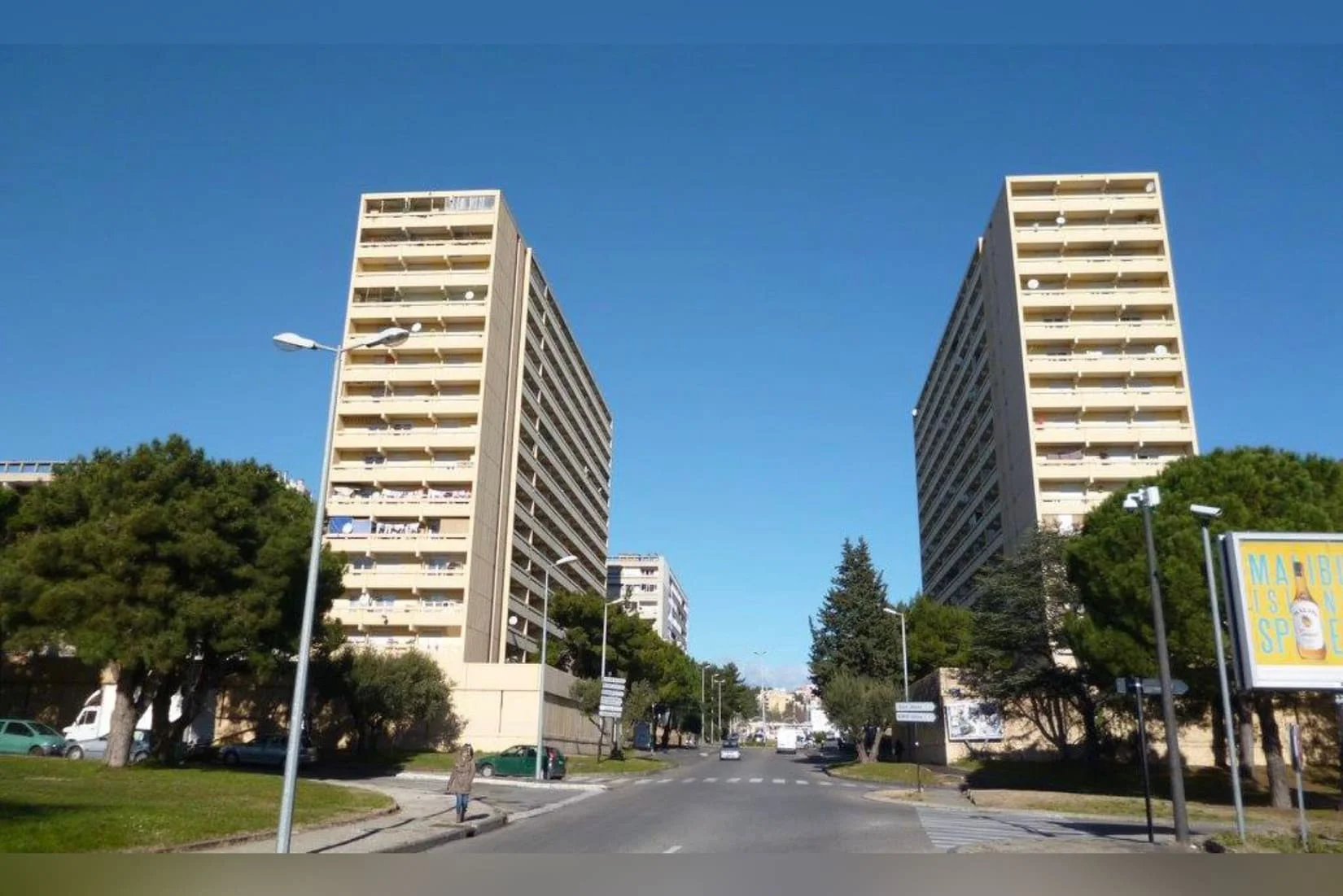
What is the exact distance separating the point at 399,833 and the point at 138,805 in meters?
5.01

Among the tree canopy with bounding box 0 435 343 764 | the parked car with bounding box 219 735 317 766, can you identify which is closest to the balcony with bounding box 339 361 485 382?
the parked car with bounding box 219 735 317 766

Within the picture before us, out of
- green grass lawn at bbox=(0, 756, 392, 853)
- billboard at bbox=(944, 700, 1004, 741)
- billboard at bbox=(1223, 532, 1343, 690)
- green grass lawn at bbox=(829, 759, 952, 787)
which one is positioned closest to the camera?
green grass lawn at bbox=(0, 756, 392, 853)

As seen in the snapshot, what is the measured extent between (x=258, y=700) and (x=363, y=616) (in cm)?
815

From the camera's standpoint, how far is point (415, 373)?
201 ft

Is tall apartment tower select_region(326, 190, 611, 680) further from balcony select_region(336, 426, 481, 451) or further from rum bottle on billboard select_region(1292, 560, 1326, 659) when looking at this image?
rum bottle on billboard select_region(1292, 560, 1326, 659)

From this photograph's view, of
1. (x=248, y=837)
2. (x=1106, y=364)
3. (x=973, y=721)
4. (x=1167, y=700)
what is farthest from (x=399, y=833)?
(x=1106, y=364)

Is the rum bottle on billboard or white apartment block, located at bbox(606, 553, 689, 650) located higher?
white apartment block, located at bbox(606, 553, 689, 650)

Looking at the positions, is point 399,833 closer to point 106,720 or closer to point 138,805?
point 138,805

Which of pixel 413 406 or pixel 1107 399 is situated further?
pixel 1107 399

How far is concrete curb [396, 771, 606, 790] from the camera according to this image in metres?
34.9

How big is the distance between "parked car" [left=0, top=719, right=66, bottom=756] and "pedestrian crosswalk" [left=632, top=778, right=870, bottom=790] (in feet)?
74.2

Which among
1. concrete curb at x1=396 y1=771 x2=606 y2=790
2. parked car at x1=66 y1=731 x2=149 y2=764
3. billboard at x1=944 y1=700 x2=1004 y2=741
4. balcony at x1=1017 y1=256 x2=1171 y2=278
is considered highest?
balcony at x1=1017 y1=256 x2=1171 y2=278

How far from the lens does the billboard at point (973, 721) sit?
4684 centimetres

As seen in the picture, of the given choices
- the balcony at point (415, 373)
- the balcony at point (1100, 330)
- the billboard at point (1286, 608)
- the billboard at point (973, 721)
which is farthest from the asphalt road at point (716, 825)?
the balcony at point (1100, 330)
